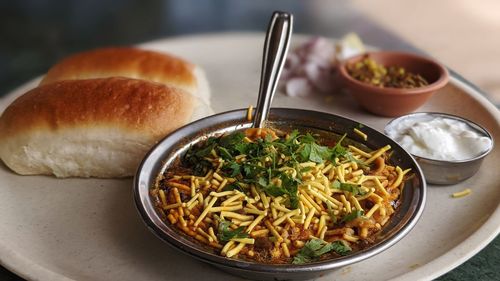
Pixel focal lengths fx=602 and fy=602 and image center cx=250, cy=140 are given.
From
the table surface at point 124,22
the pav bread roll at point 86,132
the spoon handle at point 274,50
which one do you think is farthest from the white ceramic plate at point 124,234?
the table surface at point 124,22

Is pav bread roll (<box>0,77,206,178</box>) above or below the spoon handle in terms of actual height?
below

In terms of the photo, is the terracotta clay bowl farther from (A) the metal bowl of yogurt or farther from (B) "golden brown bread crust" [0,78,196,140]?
(B) "golden brown bread crust" [0,78,196,140]

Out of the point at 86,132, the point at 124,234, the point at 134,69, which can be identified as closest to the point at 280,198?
the point at 124,234

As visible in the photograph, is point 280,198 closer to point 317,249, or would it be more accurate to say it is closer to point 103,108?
point 317,249

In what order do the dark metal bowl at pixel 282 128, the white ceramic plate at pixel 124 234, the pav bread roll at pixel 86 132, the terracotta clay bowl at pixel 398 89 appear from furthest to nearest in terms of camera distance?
the terracotta clay bowl at pixel 398 89 → the pav bread roll at pixel 86 132 → the white ceramic plate at pixel 124 234 → the dark metal bowl at pixel 282 128

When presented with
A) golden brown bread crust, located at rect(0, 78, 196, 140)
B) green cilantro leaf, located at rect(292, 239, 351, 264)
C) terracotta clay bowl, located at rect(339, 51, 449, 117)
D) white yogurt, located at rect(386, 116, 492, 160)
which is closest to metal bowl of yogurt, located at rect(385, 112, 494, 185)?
white yogurt, located at rect(386, 116, 492, 160)

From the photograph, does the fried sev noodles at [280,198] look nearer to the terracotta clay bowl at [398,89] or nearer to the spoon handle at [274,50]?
the spoon handle at [274,50]
